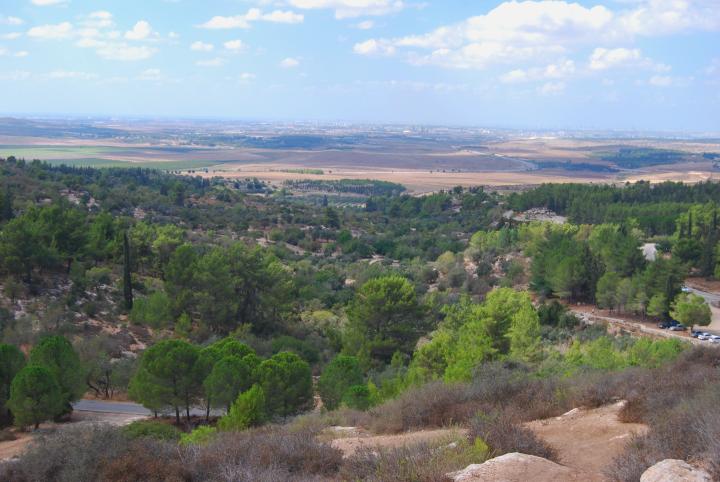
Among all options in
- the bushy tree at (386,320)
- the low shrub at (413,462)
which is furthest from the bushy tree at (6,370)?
the low shrub at (413,462)

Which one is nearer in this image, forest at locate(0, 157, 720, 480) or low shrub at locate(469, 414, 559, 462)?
low shrub at locate(469, 414, 559, 462)

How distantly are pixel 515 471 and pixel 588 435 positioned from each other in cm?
375

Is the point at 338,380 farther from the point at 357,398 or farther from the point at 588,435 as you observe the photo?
the point at 588,435

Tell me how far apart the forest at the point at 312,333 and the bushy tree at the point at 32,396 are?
2.2 inches

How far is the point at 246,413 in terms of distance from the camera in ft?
52.4

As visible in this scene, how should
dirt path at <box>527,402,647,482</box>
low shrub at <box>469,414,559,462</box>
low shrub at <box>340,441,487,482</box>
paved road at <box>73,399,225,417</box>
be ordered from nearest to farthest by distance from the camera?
low shrub at <box>340,441,487,482</box> → low shrub at <box>469,414,559,462</box> → dirt path at <box>527,402,647,482</box> → paved road at <box>73,399,225,417</box>

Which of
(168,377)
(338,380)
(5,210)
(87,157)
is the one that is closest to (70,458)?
(168,377)

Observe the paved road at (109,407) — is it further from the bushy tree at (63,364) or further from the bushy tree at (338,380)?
the bushy tree at (338,380)

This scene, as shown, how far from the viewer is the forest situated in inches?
397

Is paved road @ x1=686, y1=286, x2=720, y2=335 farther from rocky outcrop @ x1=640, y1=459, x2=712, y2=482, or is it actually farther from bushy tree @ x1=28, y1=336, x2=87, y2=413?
rocky outcrop @ x1=640, y1=459, x2=712, y2=482

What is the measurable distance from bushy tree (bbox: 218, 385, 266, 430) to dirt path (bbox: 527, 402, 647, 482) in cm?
679

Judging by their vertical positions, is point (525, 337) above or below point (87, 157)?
below

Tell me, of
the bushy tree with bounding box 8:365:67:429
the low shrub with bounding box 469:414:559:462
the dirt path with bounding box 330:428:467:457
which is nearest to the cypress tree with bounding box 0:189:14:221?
the bushy tree with bounding box 8:365:67:429

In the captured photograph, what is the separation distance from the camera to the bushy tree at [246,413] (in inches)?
622
